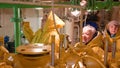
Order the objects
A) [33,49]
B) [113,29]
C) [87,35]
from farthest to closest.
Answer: [113,29], [87,35], [33,49]

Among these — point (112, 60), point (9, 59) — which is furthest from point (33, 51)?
point (112, 60)

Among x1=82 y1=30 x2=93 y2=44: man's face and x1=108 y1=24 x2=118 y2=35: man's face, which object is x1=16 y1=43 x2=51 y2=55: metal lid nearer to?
x1=82 y1=30 x2=93 y2=44: man's face

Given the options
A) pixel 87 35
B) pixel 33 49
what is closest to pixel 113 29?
pixel 87 35

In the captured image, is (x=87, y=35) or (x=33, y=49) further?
(x=87, y=35)

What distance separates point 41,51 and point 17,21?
1.69 feet

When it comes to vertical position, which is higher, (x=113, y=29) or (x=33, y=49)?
(x=33, y=49)

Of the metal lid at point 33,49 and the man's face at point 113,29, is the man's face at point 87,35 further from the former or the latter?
the metal lid at point 33,49

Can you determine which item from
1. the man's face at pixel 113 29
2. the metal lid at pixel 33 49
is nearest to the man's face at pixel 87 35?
the man's face at pixel 113 29

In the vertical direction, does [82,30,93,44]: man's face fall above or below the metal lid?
below

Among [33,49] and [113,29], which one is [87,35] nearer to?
[113,29]

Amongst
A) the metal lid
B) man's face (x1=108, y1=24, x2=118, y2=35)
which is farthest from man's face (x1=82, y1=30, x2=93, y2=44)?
the metal lid

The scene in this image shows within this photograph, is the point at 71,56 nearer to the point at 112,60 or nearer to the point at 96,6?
the point at 112,60

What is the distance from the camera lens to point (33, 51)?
2.45 feet

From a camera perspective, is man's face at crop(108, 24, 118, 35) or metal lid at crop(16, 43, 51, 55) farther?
man's face at crop(108, 24, 118, 35)
